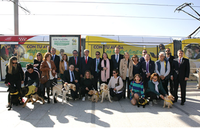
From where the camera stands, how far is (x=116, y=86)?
17.0ft

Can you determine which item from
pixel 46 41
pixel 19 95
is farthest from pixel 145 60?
pixel 46 41

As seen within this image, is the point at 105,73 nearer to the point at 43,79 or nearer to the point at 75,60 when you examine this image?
the point at 75,60

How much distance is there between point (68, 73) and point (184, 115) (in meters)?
4.14

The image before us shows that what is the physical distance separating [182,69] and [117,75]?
7.61ft

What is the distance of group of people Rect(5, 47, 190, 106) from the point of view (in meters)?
4.77

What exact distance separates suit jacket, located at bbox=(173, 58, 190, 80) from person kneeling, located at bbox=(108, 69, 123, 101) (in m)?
2.02

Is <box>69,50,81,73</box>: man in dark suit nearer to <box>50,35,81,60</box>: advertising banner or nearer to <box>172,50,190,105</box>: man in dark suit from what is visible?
<box>50,35,81,60</box>: advertising banner

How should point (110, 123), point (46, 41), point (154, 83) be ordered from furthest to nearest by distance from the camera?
1. point (46, 41)
2. point (154, 83)
3. point (110, 123)

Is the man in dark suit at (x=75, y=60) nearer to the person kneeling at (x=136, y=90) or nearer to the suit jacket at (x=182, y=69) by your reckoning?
the person kneeling at (x=136, y=90)

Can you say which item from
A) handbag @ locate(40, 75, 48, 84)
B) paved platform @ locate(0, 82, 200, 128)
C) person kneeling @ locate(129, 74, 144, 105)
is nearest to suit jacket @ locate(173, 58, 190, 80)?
paved platform @ locate(0, 82, 200, 128)

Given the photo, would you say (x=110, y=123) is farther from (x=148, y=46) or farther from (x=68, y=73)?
(x=148, y=46)

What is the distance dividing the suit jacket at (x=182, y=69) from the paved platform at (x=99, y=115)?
103 cm

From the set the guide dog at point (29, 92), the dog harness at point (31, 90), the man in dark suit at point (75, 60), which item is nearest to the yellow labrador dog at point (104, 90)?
the man in dark suit at point (75, 60)

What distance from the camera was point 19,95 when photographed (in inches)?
180
